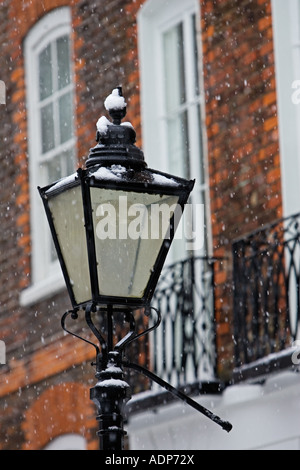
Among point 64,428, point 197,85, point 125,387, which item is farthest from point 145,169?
point 64,428

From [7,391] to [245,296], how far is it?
13.5 feet

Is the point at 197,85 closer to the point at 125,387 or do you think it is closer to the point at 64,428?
the point at 64,428

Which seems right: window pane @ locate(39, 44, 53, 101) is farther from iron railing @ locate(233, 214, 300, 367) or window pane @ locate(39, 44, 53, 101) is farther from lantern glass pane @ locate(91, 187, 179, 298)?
lantern glass pane @ locate(91, 187, 179, 298)

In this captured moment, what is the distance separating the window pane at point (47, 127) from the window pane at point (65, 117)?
0.50ft

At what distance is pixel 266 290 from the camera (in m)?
8.65

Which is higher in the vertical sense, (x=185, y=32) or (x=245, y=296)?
(x=185, y=32)

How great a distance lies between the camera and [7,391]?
12.2 metres

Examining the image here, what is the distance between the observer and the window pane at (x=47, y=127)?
1244 cm

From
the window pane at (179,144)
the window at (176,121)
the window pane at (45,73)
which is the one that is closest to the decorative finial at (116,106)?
the window at (176,121)

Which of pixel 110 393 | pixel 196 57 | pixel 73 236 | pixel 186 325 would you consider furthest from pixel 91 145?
pixel 110 393

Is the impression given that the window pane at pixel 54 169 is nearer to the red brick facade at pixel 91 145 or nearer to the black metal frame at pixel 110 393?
the red brick facade at pixel 91 145

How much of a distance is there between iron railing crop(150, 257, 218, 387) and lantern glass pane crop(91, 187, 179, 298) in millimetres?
3929

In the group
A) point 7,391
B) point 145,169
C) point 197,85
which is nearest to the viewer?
point 145,169
